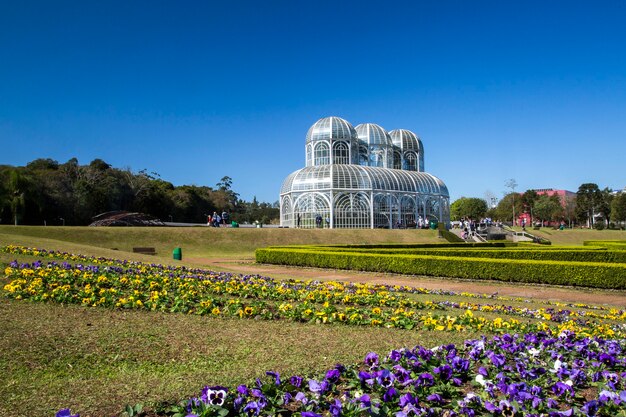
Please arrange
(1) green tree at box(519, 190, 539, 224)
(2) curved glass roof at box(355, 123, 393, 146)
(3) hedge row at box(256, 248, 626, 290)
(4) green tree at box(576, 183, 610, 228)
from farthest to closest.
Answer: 1. (1) green tree at box(519, 190, 539, 224)
2. (4) green tree at box(576, 183, 610, 228)
3. (2) curved glass roof at box(355, 123, 393, 146)
4. (3) hedge row at box(256, 248, 626, 290)

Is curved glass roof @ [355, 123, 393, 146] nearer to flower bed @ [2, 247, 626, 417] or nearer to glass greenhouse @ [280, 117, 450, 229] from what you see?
glass greenhouse @ [280, 117, 450, 229]

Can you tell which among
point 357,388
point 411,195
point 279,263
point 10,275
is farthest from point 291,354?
point 411,195

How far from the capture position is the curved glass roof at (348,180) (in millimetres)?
55281

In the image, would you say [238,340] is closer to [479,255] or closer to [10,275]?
[10,275]

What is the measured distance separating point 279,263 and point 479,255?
34.4 ft

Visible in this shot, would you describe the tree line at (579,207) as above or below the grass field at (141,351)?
above

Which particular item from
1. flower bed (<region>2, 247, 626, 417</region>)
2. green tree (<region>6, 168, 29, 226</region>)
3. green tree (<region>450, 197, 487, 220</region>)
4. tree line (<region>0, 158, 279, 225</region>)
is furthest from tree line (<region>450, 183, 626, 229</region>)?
flower bed (<region>2, 247, 626, 417</region>)

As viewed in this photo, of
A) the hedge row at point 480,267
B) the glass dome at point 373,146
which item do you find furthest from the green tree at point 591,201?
the hedge row at point 480,267

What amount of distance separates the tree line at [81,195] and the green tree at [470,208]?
217ft

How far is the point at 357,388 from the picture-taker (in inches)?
195

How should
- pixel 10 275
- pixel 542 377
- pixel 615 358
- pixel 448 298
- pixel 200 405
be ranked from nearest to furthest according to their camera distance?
1. pixel 200 405
2. pixel 542 377
3. pixel 615 358
4. pixel 10 275
5. pixel 448 298

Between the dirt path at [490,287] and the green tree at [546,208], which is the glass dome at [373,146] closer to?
the green tree at [546,208]

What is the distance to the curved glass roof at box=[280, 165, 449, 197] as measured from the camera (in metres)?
55.3

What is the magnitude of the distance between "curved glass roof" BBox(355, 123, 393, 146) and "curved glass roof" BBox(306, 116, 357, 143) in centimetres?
468
